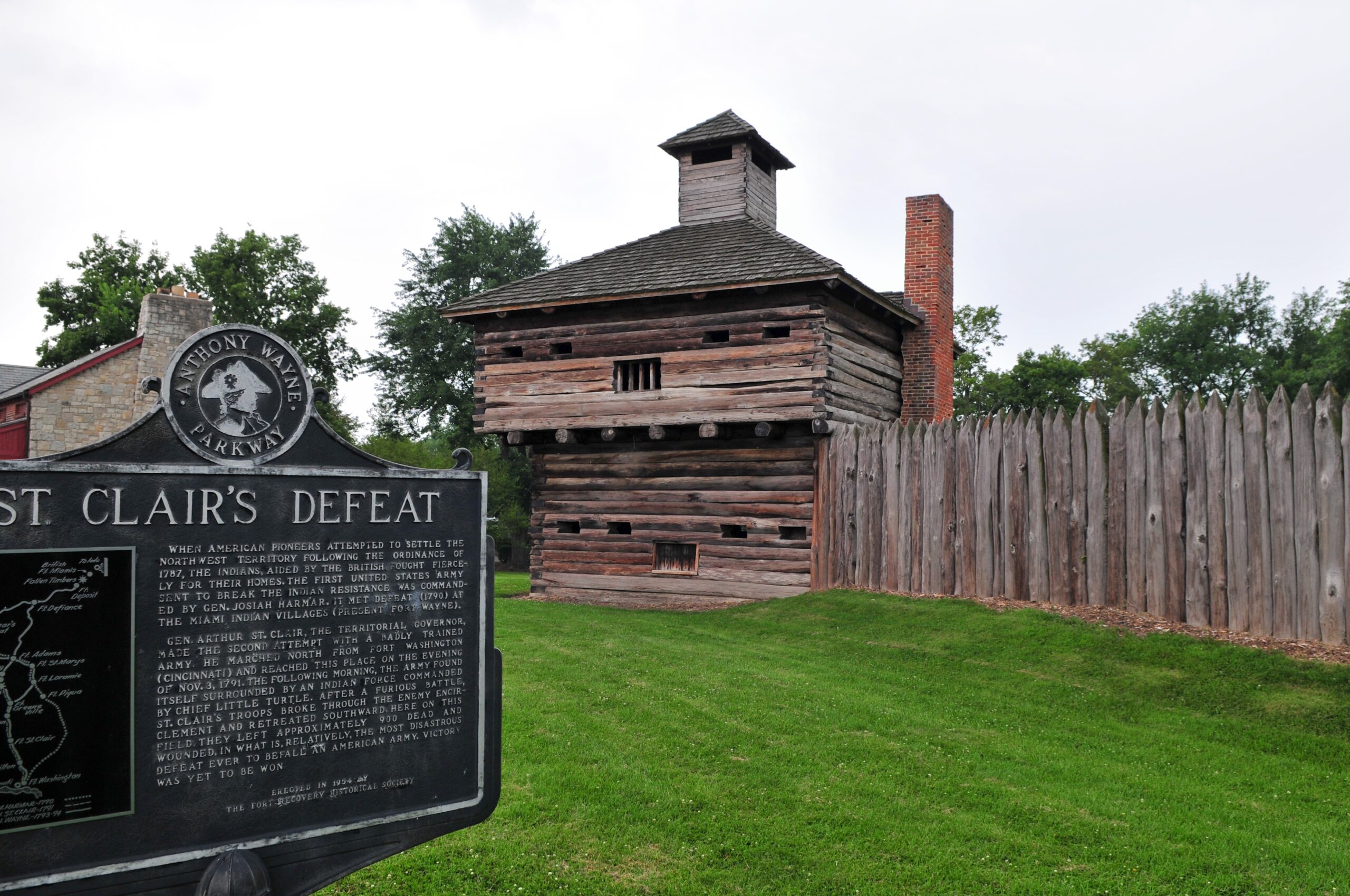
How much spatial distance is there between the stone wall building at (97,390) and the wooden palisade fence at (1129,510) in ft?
57.2

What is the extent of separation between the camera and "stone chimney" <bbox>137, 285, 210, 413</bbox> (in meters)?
22.3

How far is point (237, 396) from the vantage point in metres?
3.74

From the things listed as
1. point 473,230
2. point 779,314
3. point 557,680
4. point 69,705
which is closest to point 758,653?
point 557,680

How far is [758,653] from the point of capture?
35.3 ft

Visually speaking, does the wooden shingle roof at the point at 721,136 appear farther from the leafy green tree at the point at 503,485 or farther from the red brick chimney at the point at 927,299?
the leafy green tree at the point at 503,485

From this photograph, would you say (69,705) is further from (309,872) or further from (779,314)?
(779,314)

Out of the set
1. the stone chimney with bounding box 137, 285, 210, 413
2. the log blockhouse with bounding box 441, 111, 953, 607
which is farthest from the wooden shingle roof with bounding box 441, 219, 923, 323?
the stone chimney with bounding box 137, 285, 210, 413

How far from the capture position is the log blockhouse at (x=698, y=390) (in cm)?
1609

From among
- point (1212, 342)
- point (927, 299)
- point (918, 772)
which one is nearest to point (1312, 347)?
point (1212, 342)

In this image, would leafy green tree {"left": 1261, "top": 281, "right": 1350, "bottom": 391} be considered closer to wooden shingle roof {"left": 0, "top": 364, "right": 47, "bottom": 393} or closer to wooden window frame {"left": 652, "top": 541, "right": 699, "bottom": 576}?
wooden window frame {"left": 652, "top": 541, "right": 699, "bottom": 576}

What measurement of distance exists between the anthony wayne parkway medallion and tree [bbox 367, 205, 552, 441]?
35.9 meters

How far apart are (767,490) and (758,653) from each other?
Answer: 19.5 ft

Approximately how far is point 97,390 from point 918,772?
23.1 m

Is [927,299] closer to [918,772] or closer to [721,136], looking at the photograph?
[721,136]
